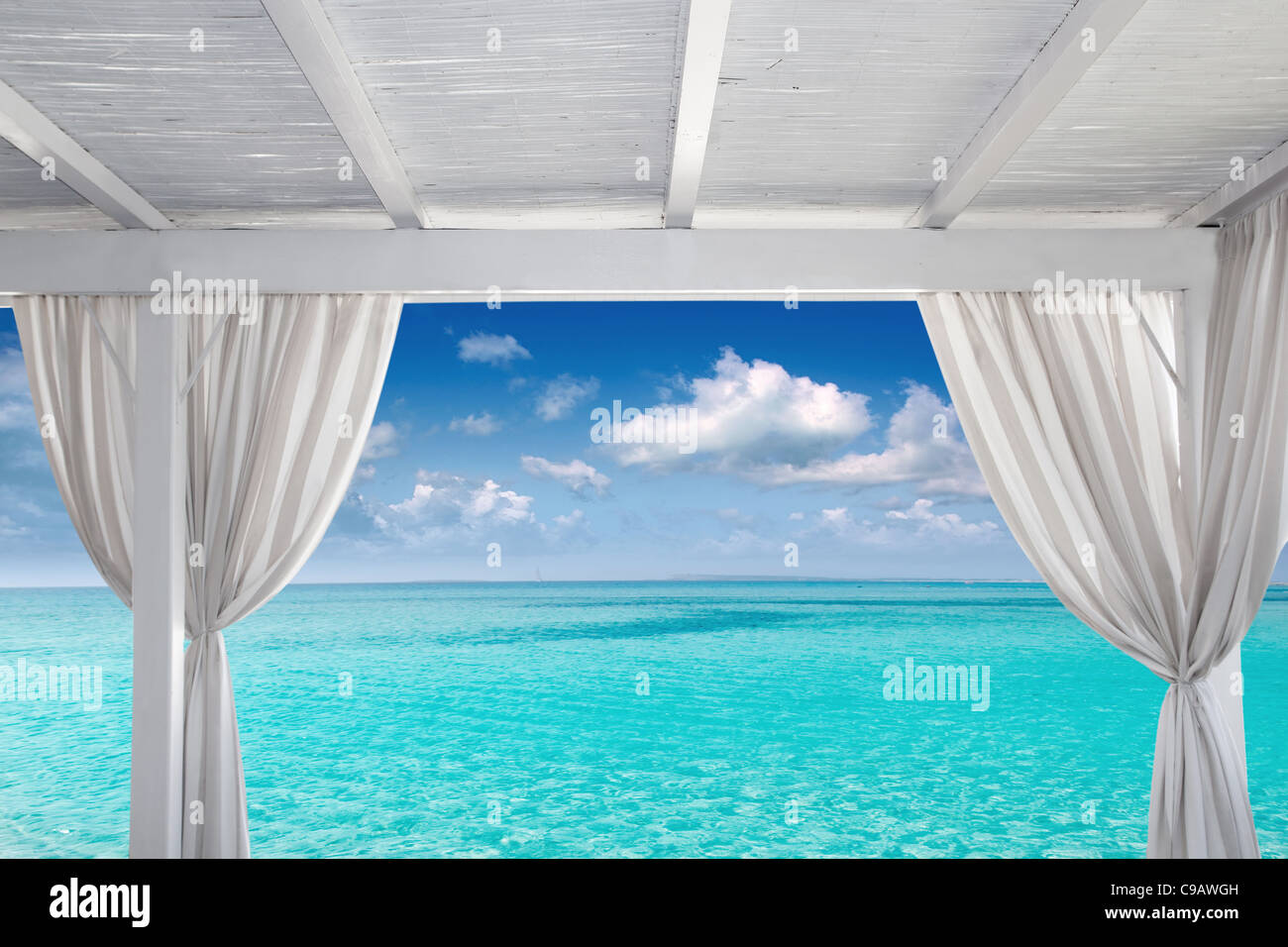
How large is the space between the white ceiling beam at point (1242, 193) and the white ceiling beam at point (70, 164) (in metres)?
3.49

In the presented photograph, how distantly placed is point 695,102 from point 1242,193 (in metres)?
1.85

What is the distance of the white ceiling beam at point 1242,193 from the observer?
2549 millimetres

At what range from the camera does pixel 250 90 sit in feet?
7.18

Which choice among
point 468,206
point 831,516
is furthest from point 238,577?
point 831,516

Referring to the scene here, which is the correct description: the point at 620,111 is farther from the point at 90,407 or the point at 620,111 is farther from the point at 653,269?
the point at 90,407

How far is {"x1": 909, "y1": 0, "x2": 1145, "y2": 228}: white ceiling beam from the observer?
1838mm

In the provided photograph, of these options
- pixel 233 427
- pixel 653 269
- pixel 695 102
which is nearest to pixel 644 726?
pixel 233 427

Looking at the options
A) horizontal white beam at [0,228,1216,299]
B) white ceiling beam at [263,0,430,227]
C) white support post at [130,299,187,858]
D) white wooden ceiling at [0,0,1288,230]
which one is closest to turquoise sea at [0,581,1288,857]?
white support post at [130,299,187,858]

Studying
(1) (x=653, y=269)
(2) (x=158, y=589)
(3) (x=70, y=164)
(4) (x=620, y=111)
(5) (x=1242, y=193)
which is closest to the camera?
(4) (x=620, y=111)

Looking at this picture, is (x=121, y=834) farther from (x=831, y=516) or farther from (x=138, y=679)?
(x=831, y=516)

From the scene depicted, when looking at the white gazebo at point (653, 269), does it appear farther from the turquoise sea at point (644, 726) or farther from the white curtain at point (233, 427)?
the turquoise sea at point (644, 726)

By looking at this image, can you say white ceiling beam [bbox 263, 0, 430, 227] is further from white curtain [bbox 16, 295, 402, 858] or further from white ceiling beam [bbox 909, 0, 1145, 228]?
white ceiling beam [bbox 909, 0, 1145, 228]

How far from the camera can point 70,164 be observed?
2467mm

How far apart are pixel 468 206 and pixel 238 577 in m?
1.49
